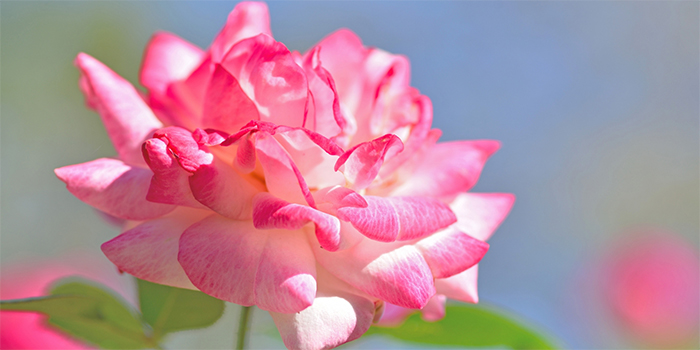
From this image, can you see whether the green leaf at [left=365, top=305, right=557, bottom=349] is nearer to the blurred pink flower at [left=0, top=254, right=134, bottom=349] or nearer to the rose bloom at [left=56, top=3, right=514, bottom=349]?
the rose bloom at [left=56, top=3, right=514, bottom=349]

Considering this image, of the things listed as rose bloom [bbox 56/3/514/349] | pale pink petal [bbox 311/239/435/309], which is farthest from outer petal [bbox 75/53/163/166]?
pale pink petal [bbox 311/239/435/309]

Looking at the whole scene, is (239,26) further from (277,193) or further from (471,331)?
(471,331)

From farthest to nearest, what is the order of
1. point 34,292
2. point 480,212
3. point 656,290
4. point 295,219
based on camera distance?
point 656,290
point 34,292
point 480,212
point 295,219

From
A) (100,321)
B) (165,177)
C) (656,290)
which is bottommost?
(100,321)

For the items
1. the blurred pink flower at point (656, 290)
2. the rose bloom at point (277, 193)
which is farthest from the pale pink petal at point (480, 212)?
the blurred pink flower at point (656, 290)

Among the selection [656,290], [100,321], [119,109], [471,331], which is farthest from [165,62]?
[656,290]

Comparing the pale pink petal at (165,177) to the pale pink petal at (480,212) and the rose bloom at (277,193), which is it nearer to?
the rose bloom at (277,193)
